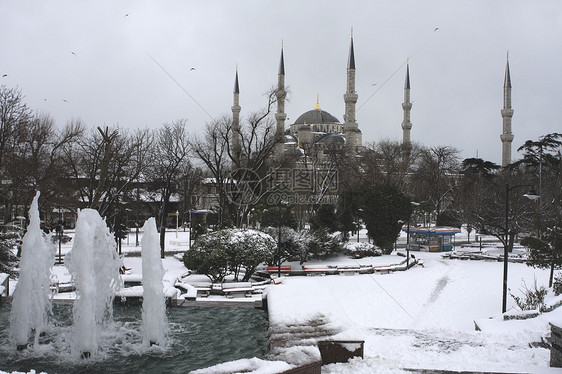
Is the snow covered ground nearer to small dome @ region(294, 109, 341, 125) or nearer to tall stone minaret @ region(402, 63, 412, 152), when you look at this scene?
tall stone minaret @ region(402, 63, 412, 152)

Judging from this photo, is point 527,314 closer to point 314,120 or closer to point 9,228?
point 9,228

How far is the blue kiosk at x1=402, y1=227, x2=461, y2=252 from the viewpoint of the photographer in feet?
99.3

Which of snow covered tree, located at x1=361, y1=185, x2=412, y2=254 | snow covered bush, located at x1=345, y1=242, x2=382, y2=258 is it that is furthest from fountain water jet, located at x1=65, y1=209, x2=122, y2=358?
snow covered tree, located at x1=361, y1=185, x2=412, y2=254

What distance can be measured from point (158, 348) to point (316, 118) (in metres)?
86.9

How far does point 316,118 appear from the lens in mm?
93062

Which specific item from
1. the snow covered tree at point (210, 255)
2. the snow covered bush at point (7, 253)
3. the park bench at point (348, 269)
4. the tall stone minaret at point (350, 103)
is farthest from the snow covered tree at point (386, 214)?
the tall stone minaret at point (350, 103)

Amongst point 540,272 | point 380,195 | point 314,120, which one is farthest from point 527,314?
point 314,120

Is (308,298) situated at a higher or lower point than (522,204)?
lower

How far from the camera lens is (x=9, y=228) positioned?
1366cm

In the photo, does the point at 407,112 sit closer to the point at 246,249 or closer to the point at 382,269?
the point at 382,269

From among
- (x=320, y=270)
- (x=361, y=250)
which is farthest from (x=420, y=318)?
(x=361, y=250)

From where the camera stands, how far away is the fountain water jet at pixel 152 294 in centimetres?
865

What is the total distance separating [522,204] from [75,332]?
28.1 meters

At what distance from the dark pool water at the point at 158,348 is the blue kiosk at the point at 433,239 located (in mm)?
21754
